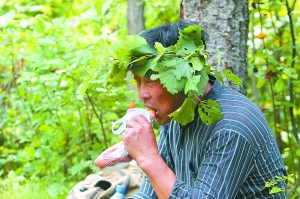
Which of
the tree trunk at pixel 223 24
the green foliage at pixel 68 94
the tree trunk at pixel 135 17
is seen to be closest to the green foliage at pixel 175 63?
the tree trunk at pixel 223 24

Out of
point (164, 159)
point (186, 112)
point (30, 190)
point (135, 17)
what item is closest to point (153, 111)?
point (186, 112)

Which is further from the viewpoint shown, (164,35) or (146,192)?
(146,192)

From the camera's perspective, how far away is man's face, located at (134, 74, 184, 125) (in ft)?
8.45

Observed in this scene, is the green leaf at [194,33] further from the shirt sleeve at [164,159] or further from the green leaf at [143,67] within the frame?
the shirt sleeve at [164,159]

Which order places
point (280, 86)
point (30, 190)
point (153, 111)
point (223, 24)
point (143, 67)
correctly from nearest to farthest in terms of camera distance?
point (143, 67)
point (153, 111)
point (223, 24)
point (280, 86)
point (30, 190)

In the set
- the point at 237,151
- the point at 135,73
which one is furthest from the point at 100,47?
the point at 237,151

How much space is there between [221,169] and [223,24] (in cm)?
129

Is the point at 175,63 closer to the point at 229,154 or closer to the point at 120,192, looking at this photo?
the point at 229,154

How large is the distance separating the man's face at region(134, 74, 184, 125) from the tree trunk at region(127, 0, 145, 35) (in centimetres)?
260

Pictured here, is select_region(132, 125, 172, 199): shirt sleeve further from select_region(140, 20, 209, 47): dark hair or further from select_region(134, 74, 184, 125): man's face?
select_region(140, 20, 209, 47): dark hair

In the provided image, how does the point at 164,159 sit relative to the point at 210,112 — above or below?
below

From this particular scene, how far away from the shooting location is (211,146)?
250 centimetres

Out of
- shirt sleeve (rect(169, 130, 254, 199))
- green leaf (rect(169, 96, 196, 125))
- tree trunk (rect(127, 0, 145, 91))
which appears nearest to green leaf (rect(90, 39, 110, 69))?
green leaf (rect(169, 96, 196, 125))

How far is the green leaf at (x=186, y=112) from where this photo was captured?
2442 millimetres
